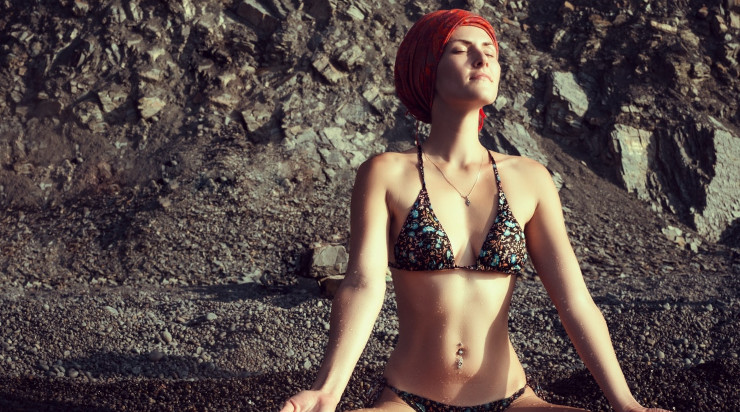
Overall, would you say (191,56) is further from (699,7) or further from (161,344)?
(699,7)

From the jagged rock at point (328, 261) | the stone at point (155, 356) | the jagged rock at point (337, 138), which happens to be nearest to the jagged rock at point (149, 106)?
the jagged rock at point (337, 138)

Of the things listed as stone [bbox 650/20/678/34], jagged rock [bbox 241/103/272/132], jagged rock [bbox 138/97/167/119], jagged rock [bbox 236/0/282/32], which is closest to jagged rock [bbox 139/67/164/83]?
jagged rock [bbox 138/97/167/119]

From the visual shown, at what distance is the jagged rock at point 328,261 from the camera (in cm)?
759

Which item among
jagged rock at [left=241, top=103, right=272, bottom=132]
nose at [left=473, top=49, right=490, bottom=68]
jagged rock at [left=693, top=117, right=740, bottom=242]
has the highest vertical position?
nose at [left=473, top=49, right=490, bottom=68]

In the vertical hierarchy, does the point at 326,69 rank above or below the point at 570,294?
below

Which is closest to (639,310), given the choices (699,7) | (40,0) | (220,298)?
(220,298)

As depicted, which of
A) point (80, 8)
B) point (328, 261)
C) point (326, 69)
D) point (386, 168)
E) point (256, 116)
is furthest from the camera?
point (80, 8)

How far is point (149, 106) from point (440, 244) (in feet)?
28.8

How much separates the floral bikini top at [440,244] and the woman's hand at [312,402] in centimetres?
58

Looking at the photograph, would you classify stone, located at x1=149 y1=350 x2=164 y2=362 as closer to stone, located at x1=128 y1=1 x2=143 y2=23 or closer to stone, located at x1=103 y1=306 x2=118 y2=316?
stone, located at x1=103 y1=306 x2=118 y2=316

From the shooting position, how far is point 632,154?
10.4m

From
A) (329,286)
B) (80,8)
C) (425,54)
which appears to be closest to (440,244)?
(425,54)

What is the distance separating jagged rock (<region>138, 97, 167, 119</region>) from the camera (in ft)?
34.9

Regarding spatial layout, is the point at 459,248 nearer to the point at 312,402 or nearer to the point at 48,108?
the point at 312,402
